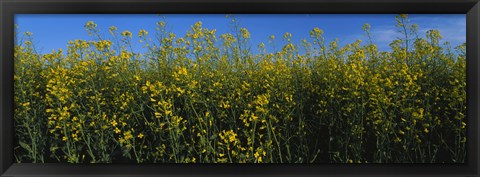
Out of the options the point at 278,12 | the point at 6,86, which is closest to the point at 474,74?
the point at 278,12

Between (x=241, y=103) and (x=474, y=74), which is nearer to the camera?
(x=474, y=74)

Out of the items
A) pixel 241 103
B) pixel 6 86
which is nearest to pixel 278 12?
pixel 241 103

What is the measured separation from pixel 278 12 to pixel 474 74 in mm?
869

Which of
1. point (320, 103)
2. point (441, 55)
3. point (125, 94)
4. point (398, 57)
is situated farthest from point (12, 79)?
point (441, 55)

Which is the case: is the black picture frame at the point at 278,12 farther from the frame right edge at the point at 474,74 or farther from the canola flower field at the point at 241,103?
the canola flower field at the point at 241,103

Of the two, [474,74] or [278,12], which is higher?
[278,12]

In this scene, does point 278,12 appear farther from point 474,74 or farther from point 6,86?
point 6,86

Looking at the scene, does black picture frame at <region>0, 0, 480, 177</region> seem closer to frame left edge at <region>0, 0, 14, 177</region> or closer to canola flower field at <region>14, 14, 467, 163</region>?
frame left edge at <region>0, 0, 14, 177</region>

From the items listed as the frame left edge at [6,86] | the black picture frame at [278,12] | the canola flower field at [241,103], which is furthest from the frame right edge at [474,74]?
the frame left edge at [6,86]

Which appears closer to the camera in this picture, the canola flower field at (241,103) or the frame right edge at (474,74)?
the frame right edge at (474,74)

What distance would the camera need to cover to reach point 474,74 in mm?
2115

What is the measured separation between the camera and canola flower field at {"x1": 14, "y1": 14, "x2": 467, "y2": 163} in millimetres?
2605

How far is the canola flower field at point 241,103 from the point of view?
2.61 metres

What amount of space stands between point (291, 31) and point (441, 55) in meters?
0.82
